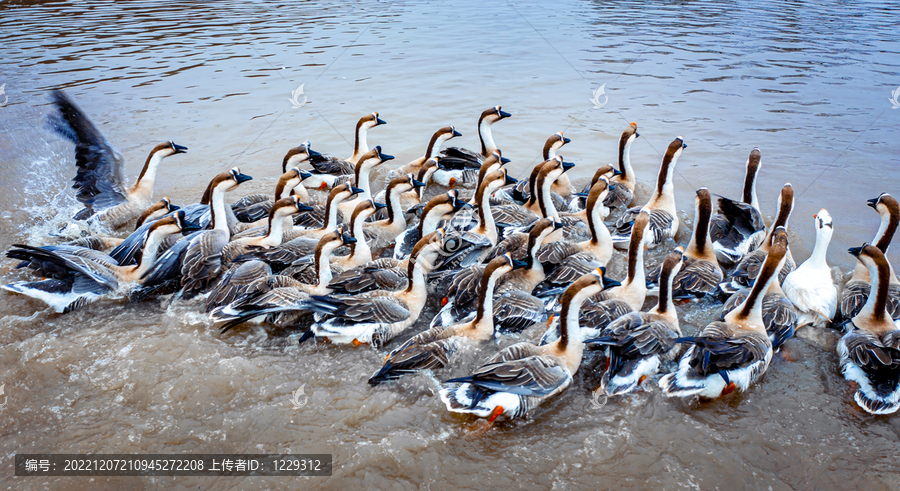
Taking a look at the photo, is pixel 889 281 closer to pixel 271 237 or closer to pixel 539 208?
pixel 539 208

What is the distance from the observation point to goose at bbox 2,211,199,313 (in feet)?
19.9

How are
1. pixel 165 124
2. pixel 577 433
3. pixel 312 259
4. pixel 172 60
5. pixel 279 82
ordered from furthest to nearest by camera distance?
pixel 172 60
pixel 279 82
pixel 165 124
pixel 312 259
pixel 577 433

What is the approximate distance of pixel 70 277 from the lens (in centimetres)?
625

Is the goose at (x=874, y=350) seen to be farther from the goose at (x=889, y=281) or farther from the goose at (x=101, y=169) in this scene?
the goose at (x=101, y=169)

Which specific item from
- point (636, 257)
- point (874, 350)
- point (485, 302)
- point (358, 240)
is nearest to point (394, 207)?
point (358, 240)

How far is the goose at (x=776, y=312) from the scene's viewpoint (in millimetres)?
5547

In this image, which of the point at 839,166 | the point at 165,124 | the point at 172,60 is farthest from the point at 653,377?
the point at 172,60

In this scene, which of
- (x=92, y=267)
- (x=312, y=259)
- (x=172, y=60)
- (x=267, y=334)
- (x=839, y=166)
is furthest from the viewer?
(x=172, y=60)

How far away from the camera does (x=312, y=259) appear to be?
6.94m

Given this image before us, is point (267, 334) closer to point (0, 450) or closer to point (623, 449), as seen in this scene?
point (0, 450)

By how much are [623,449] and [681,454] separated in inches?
18.3

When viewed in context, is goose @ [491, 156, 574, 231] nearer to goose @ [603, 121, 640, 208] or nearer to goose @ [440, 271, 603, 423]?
goose @ [603, 121, 640, 208]

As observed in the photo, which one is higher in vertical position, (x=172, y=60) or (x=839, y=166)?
(x=172, y=60)

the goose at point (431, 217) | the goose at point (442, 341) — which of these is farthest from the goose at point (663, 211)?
the goose at point (442, 341)
